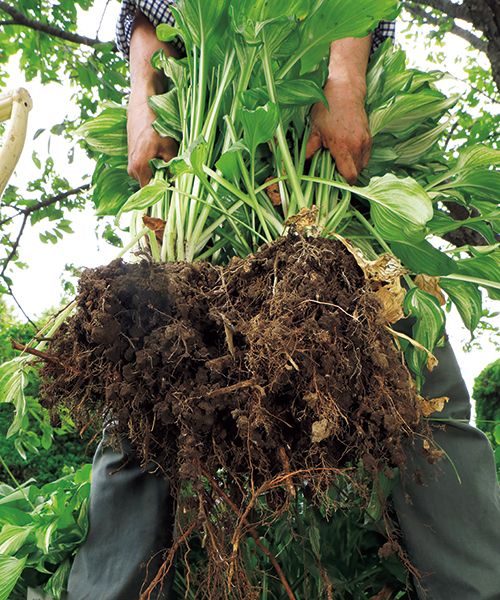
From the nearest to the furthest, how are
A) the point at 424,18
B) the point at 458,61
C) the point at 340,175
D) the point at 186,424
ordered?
1. the point at 186,424
2. the point at 340,175
3. the point at 424,18
4. the point at 458,61

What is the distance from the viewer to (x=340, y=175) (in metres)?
1.30

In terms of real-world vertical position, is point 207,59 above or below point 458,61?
below

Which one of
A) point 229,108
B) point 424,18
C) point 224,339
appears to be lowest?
point 224,339

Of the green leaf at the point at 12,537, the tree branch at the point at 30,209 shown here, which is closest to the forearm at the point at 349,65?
the green leaf at the point at 12,537

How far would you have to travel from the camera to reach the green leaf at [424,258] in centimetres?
110

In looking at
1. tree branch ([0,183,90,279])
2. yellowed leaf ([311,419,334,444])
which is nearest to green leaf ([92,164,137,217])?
yellowed leaf ([311,419,334,444])

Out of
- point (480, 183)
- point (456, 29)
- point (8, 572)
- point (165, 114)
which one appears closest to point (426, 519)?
point (480, 183)

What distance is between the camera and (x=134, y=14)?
1.61 m

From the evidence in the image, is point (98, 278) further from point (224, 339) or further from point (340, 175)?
point (340, 175)

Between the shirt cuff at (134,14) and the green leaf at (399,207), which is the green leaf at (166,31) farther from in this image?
the green leaf at (399,207)

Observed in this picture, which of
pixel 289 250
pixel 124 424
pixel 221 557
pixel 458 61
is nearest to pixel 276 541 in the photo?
pixel 221 557

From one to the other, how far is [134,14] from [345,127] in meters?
0.73

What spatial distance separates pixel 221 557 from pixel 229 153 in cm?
72

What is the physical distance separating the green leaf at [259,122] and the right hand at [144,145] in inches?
12.8
